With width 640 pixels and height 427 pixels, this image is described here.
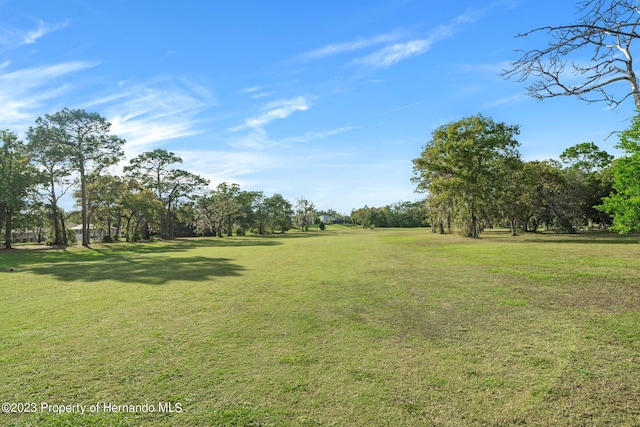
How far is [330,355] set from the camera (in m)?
→ 4.58

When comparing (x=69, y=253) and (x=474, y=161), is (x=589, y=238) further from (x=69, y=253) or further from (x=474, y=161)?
(x=69, y=253)

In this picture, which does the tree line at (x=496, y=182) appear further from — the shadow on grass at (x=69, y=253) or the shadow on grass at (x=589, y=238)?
the shadow on grass at (x=69, y=253)

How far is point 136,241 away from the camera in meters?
41.7

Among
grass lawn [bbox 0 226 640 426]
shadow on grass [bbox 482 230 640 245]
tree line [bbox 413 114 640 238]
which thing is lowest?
grass lawn [bbox 0 226 640 426]

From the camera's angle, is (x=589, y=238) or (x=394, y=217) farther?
(x=394, y=217)

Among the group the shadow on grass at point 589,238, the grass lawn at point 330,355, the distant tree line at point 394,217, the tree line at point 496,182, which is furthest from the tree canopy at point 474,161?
the distant tree line at point 394,217

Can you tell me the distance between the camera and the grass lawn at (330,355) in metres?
3.27

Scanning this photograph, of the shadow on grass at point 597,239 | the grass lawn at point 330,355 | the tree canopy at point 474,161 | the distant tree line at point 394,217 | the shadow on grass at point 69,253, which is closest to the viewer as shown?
the grass lawn at point 330,355

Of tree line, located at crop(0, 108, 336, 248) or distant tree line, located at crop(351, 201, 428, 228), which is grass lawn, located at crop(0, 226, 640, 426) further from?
distant tree line, located at crop(351, 201, 428, 228)

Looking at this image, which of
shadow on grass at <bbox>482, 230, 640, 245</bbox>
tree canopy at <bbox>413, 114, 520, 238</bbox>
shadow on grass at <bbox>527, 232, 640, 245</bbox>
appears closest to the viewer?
shadow on grass at <bbox>527, 232, 640, 245</bbox>

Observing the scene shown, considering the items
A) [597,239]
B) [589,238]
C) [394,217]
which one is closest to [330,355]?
[597,239]

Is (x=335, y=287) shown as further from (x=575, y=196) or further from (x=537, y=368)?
(x=575, y=196)

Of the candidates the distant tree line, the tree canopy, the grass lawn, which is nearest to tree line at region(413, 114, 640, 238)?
the tree canopy

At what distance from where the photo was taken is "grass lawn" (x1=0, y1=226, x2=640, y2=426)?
327cm
